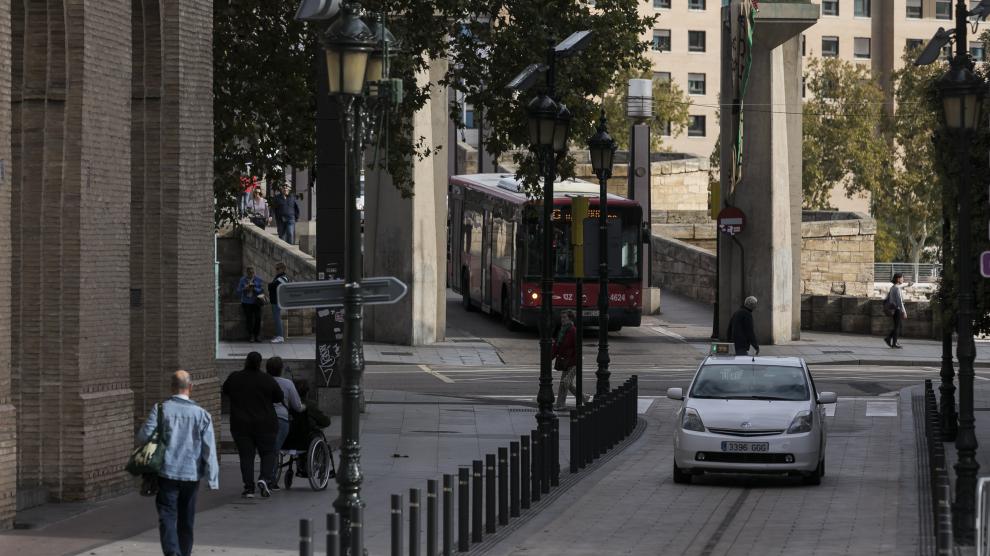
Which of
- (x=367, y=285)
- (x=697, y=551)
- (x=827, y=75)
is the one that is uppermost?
(x=827, y=75)

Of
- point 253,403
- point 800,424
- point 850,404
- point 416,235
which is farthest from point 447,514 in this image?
point 416,235

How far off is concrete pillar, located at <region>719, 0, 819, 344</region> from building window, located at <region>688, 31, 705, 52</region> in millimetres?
62896

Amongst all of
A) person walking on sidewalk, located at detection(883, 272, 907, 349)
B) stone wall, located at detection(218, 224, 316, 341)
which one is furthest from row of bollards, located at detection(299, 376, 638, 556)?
person walking on sidewalk, located at detection(883, 272, 907, 349)

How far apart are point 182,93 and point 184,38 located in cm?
Result: 61

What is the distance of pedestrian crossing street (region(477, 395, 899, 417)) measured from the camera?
2956 cm

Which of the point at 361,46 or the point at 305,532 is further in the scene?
the point at 361,46

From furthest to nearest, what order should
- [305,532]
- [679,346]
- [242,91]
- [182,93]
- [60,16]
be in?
[679,346]
[242,91]
[182,93]
[60,16]
[305,532]

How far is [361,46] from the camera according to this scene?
40.5 ft

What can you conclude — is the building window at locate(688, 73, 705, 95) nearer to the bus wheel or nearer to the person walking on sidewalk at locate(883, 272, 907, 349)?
the bus wheel

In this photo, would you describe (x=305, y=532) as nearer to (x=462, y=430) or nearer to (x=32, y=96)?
(x=32, y=96)

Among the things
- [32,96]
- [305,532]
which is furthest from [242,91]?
[305,532]

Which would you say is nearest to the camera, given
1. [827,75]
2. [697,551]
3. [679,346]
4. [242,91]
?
[697,551]

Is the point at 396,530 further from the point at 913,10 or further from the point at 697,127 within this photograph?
the point at 913,10

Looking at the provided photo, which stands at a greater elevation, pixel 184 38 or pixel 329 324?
pixel 184 38
